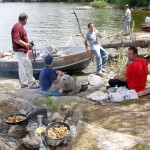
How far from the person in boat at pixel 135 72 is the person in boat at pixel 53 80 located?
1267 millimetres

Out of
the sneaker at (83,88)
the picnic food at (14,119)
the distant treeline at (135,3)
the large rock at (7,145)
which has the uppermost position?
the picnic food at (14,119)

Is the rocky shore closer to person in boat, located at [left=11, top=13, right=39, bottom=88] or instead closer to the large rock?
the large rock

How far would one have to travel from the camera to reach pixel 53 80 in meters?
7.71

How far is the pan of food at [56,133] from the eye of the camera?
4.71 metres

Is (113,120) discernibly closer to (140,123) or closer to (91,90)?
(140,123)

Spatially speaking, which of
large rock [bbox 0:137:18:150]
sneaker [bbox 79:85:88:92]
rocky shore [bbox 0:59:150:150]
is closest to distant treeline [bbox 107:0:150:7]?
sneaker [bbox 79:85:88:92]

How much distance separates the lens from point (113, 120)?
5.61m

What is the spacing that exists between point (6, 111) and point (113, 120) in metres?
2.09

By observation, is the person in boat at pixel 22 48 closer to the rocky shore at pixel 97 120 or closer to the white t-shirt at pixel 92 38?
the rocky shore at pixel 97 120

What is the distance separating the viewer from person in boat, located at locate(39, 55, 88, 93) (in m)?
7.64

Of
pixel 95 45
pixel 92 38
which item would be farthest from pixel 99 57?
pixel 92 38

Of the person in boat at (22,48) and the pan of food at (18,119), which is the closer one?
the pan of food at (18,119)

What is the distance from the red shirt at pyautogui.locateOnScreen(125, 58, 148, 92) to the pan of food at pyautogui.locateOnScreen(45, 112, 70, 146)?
93.8 inches

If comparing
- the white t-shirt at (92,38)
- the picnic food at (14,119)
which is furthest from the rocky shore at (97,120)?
the white t-shirt at (92,38)
